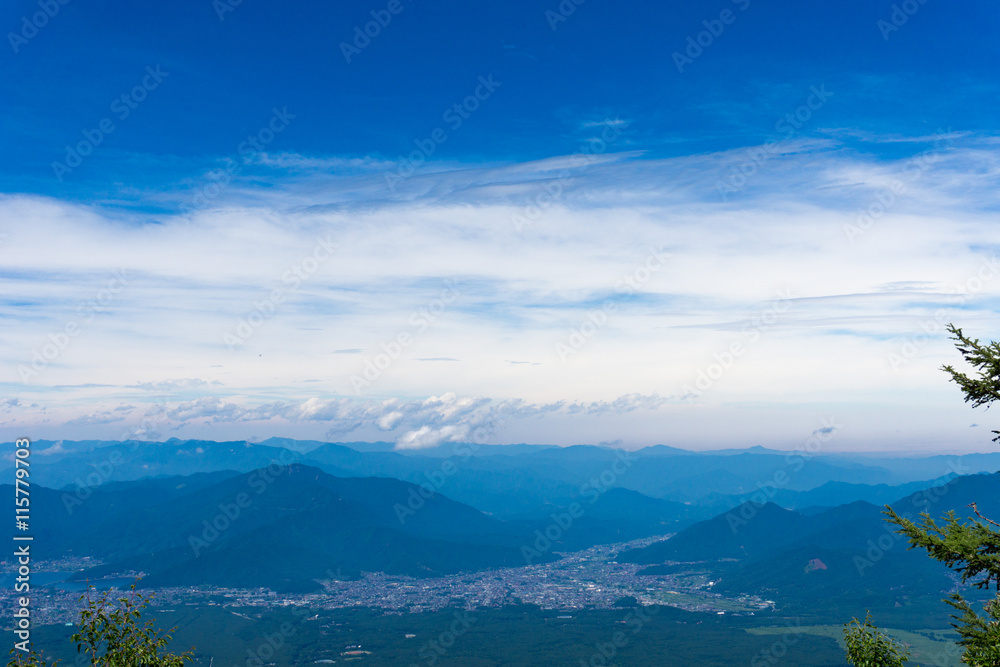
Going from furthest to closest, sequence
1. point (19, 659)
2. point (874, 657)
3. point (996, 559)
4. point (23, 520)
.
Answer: point (23, 520)
point (874, 657)
point (19, 659)
point (996, 559)

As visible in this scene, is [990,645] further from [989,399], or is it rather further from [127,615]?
[127,615]

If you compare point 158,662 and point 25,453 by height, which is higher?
point 25,453

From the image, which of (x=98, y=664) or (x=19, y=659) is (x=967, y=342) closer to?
(x=98, y=664)

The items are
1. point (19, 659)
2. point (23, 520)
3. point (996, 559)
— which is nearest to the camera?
point (996, 559)

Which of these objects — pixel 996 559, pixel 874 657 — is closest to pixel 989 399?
pixel 996 559

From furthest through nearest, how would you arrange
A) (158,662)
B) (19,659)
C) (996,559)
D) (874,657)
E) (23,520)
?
(23,520), (874,657), (158,662), (19,659), (996,559)

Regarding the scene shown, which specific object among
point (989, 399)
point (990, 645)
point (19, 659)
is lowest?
point (990, 645)

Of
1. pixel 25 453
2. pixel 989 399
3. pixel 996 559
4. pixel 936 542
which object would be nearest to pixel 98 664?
pixel 25 453

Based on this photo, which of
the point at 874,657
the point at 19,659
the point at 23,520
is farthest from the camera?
the point at 23,520

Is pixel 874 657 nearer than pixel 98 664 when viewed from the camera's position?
No
